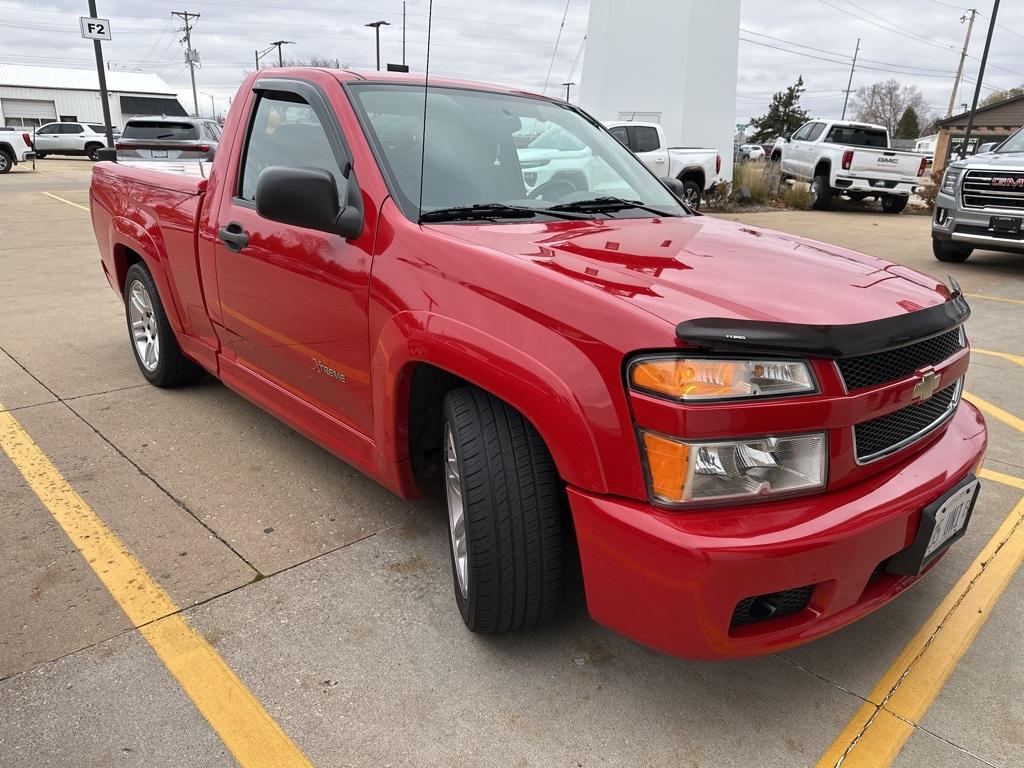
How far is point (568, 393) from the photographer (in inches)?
73.7

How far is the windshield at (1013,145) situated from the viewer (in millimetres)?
9406

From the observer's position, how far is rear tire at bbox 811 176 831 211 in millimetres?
18125

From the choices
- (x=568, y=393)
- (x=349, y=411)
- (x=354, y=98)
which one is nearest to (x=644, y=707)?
(x=568, y=393)

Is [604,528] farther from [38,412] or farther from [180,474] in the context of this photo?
[38,412]

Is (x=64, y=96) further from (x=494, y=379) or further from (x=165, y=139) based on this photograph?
(x=494, y=379)

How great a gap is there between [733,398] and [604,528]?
437mm

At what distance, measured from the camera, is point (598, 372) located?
1.83 metres

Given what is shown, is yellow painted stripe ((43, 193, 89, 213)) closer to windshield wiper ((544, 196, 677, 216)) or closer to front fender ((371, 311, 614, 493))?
windshield wiper ((544, 196, 677, 216))

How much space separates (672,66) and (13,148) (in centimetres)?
1974

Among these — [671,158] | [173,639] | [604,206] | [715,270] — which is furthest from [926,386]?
[671,158]

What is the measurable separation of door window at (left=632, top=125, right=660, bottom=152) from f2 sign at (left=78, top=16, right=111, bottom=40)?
43.3 ft

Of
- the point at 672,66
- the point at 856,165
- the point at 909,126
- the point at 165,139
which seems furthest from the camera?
the point at 909,126

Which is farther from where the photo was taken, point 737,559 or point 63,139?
point 63,139

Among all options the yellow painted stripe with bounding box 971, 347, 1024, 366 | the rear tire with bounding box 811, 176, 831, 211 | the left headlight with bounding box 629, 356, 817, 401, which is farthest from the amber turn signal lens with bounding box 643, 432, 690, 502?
the rear tire with bounding box 811, 176, 831, 211
